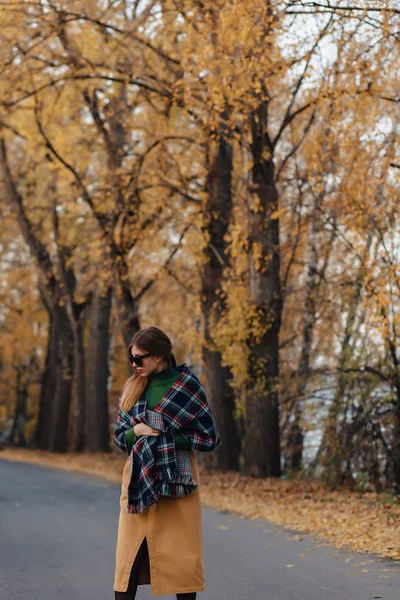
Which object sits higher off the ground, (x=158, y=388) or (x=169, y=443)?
(x=158, y=388)

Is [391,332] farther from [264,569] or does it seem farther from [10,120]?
[10,120]

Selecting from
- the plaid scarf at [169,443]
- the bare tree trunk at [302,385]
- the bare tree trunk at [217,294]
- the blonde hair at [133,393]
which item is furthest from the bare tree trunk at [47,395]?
the plaid scarf at [169,443]

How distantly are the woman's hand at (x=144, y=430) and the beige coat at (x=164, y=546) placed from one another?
10.2 inches

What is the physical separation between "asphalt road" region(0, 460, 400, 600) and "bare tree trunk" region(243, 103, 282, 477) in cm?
486

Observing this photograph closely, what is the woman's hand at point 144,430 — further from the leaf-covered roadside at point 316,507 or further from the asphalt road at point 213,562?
the leaf-covered roadside at point 316,507

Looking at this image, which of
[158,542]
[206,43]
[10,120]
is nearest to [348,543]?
[158,542]

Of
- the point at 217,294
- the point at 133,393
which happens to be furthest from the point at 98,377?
the point at 133,393

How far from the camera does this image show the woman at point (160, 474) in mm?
5344

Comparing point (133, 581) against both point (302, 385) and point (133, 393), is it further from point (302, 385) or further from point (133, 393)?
point (302, 385)

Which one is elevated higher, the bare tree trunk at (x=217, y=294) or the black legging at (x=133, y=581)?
the bare tree trunk at (x=217, y=294)

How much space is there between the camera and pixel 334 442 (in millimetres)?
15609

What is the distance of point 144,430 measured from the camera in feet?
17.9

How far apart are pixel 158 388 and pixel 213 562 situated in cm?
399

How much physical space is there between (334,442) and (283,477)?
14.2 feet
